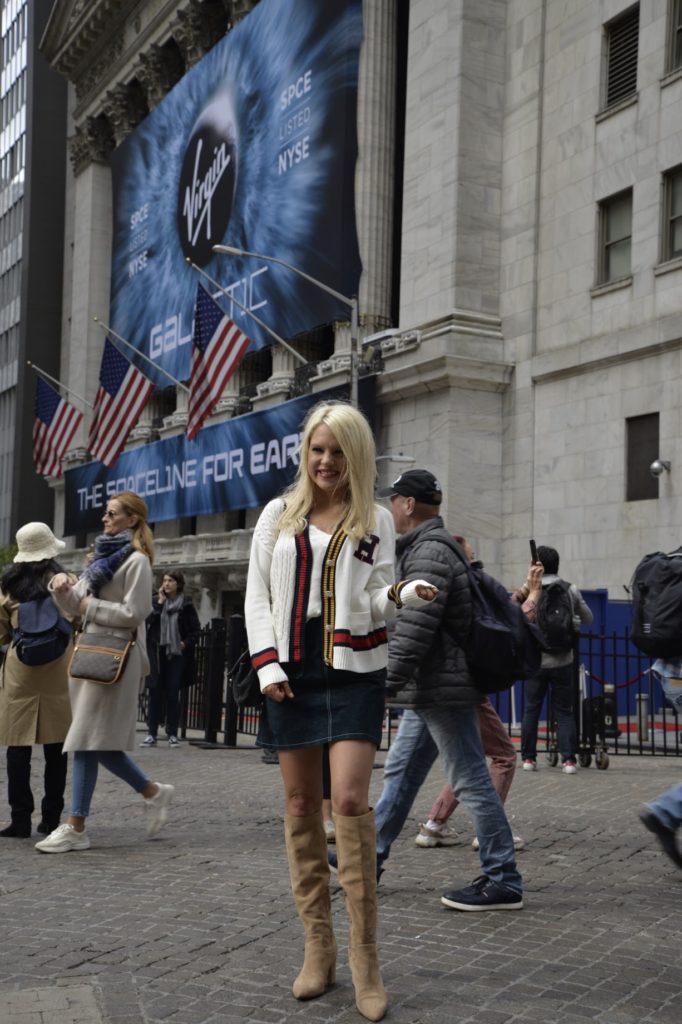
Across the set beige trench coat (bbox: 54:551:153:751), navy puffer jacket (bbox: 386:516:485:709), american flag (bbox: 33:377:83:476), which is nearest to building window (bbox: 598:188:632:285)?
american flag (bbox: 33:377:83:476)

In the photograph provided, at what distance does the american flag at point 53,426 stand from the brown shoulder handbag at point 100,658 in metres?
26.5

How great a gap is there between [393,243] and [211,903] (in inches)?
1113

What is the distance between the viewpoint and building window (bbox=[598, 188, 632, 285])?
2412cm

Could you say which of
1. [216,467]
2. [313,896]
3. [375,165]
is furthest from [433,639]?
[216,467]

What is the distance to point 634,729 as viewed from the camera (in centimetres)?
1700

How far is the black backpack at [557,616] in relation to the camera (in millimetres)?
11914

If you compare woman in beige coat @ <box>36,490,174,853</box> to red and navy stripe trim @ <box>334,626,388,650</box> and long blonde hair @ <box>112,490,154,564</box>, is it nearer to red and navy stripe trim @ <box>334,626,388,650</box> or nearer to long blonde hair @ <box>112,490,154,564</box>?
long blonde hair @ <box>112,490,154,564</box>

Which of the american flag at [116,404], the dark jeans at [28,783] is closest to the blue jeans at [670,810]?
the dark jeans at [28,783]

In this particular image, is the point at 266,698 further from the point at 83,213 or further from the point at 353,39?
the point at 83,213

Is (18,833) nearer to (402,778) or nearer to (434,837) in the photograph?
(434,837)

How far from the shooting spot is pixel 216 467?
36469 mm

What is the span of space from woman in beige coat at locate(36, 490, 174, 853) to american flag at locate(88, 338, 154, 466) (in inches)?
832

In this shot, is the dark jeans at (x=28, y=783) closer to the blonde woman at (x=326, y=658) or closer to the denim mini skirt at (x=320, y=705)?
the blonde woman at (x=326, y=658)

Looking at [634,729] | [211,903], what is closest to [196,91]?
[634,729]
